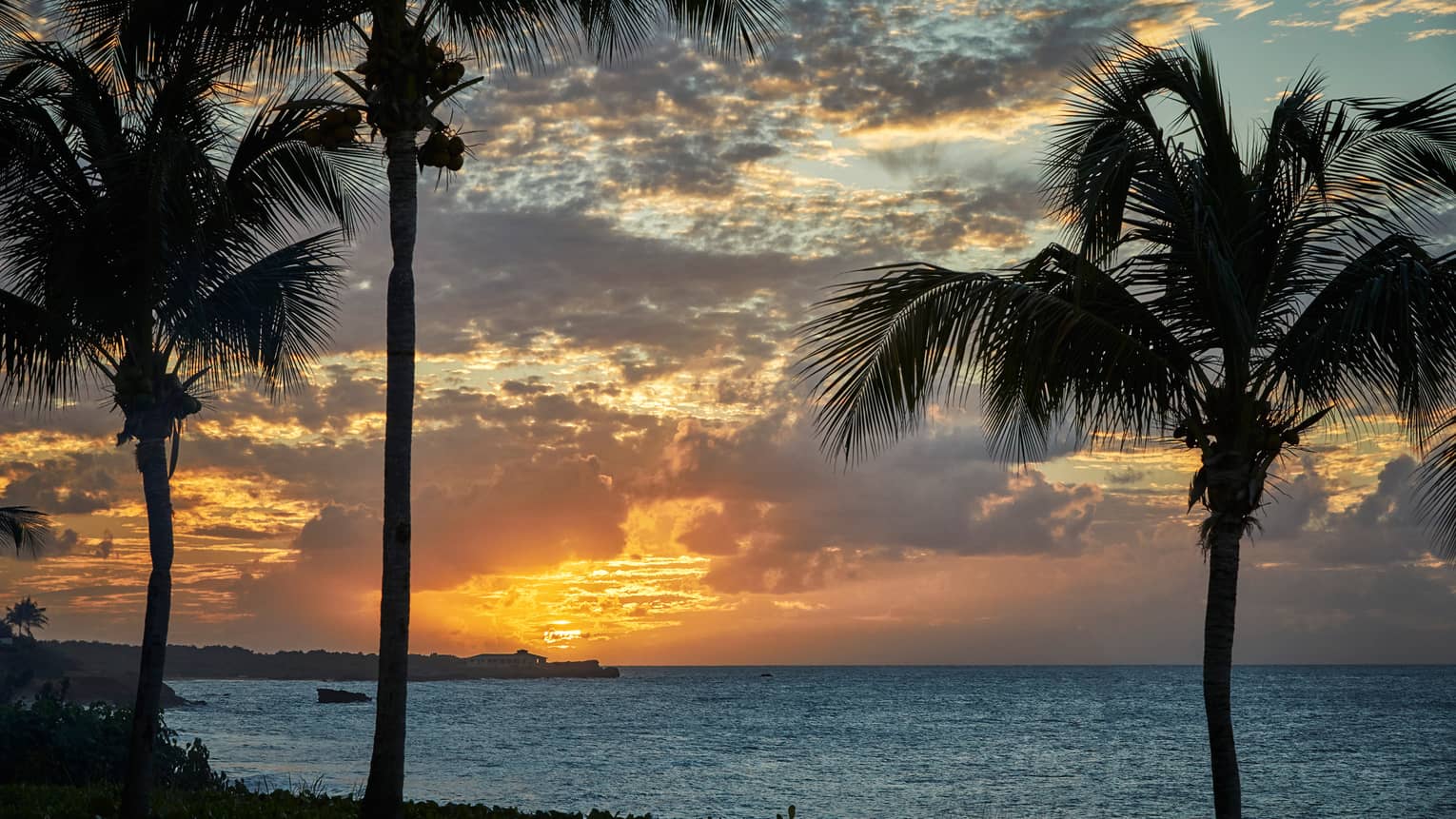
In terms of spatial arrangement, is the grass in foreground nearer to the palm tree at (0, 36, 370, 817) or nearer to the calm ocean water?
the palm tree at (0, 36, 370, 817)

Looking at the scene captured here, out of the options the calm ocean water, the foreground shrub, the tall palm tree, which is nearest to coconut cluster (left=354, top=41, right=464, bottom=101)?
the tall palm tree

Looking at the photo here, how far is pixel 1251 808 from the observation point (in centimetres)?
4006

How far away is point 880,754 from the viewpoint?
61.0m

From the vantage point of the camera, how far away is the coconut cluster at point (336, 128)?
9969mm

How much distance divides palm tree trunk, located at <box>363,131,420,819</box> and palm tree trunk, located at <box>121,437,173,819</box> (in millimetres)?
3785

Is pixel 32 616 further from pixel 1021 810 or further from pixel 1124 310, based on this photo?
pixel 1124 310

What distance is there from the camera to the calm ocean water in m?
41.0

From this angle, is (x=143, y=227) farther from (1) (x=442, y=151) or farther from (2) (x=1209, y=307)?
(2) (x=1209, y=307)

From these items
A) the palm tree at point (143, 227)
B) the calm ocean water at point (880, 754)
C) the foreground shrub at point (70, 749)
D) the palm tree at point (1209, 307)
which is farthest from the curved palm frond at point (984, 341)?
the calm ocean water at point (880, 754)

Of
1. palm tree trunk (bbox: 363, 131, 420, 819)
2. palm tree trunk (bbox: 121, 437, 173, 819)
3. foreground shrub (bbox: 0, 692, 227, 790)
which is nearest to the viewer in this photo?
palm tree trunk (bbox: 363, 131, 420, 819)

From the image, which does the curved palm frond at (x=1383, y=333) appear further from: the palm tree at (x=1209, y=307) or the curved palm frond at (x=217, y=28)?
the curved palm frond at (x=217, y=28)

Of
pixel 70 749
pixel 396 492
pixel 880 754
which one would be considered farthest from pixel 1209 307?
pixel 880 754

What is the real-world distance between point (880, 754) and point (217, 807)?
52.3m

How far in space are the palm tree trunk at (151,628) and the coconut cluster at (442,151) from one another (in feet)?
17.3
